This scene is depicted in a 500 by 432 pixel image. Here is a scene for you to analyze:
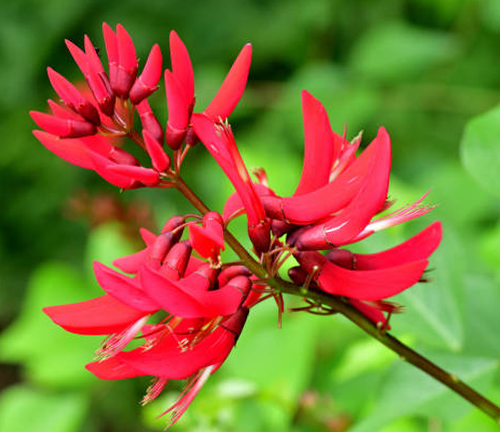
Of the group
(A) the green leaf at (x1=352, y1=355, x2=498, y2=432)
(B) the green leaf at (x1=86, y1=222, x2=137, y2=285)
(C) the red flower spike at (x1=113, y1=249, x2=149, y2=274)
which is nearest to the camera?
(C) the red flower spike at (x1=113, y1=249, x2=149, y2=274)

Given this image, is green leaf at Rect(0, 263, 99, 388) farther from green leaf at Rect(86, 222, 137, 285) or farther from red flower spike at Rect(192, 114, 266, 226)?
red flower spike at Rect(192, 114, 266, 226)

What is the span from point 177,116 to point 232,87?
0.11 meters

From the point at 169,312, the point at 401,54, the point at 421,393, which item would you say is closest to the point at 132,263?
the point at 169,312

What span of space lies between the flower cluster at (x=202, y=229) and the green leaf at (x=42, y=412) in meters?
1.79

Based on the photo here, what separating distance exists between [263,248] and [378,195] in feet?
0.58

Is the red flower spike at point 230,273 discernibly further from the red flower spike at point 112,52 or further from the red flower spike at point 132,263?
the red flower spike at point 112,52

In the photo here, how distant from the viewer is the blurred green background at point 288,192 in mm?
1309

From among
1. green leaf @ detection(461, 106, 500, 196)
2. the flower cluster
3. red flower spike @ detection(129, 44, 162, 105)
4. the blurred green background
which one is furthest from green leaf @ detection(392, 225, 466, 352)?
red flower spike @ detection(129, 44, 162, 105)

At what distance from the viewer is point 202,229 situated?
0.84 meters

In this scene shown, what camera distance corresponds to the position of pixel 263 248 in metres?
0.89

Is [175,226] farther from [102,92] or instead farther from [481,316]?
[481,316]

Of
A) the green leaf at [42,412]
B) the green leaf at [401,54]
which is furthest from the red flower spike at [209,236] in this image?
the green leaf at [401,54]

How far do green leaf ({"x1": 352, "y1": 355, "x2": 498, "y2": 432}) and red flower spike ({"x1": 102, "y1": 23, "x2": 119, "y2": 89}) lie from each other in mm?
699

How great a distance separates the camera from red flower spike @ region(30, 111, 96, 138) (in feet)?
2.90
